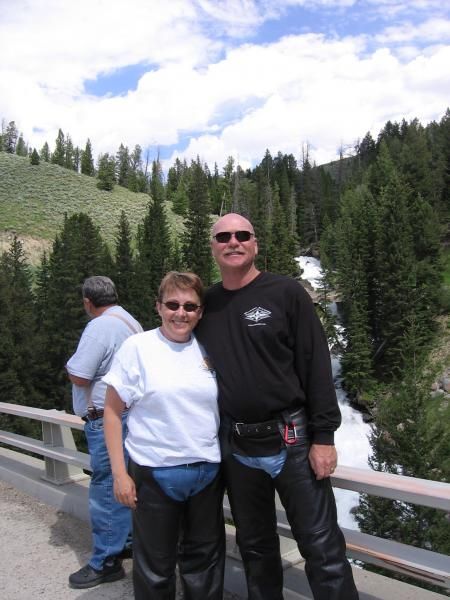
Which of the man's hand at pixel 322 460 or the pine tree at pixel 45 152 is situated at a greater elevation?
the pine tree at pixel 45 152

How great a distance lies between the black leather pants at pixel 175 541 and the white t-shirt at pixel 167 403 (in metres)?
0.16

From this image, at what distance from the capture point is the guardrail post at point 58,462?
575 centimetres

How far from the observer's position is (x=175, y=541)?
3.11m

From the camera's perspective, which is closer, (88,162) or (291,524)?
(291,524)

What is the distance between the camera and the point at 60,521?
517 centimetres

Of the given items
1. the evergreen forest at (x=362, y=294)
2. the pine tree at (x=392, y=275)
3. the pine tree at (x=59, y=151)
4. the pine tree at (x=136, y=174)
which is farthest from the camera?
the pine tree at (x=59, y=151)

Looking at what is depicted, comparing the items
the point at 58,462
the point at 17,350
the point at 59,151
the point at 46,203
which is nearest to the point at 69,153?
the point at 59,151


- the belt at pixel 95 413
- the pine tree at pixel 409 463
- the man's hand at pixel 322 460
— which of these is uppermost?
the belt at pixel 95 413

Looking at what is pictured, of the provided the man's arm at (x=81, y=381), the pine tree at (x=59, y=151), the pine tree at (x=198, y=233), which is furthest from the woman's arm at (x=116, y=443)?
the pine tree at (x=59, y=151)

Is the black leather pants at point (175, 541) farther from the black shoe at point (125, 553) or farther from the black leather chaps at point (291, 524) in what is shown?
the black shoe at point (125, 553)

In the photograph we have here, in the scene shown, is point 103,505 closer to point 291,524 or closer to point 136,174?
point 291,524

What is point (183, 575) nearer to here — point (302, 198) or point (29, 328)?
point (29, 328)

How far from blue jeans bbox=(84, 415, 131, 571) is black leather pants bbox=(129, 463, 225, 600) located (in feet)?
3.34

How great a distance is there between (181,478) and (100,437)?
1300mm
